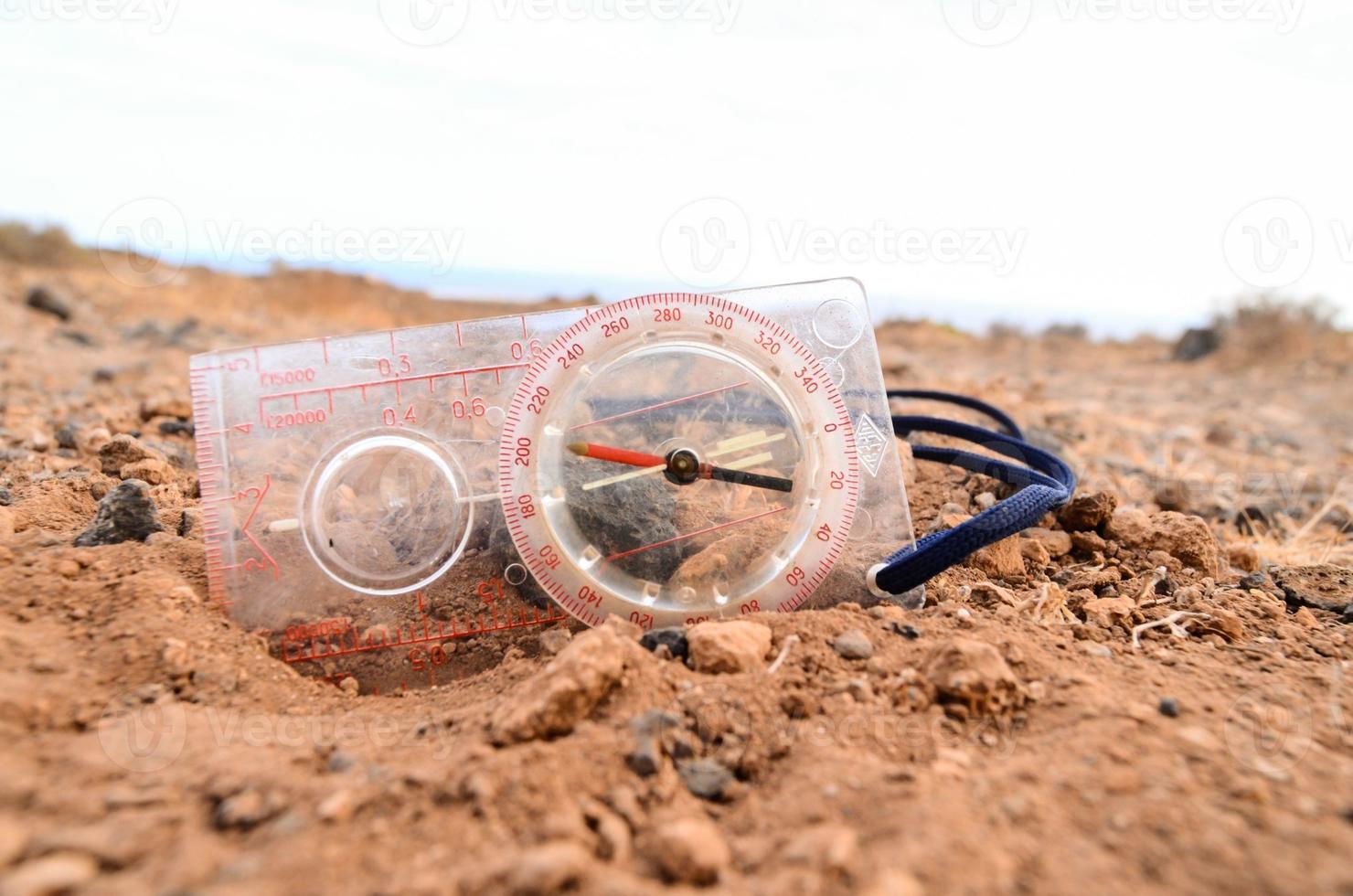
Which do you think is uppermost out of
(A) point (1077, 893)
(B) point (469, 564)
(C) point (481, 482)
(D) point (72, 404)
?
(D) point (72, 404)

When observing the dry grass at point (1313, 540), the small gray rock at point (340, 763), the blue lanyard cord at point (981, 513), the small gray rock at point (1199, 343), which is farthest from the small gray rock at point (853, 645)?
the small gray rock at point (1199, 343)

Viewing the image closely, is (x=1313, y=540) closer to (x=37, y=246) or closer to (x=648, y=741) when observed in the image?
(x=648, y=741)

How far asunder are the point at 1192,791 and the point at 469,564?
4.70ft

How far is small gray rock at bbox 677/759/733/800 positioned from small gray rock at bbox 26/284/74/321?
27.0ft

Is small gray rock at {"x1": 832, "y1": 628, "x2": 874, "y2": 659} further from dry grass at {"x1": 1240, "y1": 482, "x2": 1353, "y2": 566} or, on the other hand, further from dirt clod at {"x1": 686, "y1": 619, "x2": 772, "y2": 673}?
dry grass at {"x1": 1240, "y1": 482, "x2": 1353, "y2": 566}

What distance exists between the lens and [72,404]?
4109 millimetres

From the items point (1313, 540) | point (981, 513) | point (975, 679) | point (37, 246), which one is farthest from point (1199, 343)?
point (37, 246)

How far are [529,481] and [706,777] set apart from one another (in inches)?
32.3

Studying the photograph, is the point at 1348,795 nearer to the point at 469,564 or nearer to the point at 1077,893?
the point at 1077,893

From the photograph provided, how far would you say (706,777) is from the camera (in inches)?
54.0

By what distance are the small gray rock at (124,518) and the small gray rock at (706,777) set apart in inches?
57.8

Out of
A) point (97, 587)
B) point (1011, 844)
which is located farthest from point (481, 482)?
point (1011, 844)

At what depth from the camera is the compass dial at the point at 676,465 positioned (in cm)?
195

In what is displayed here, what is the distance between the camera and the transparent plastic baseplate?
6.39ft
